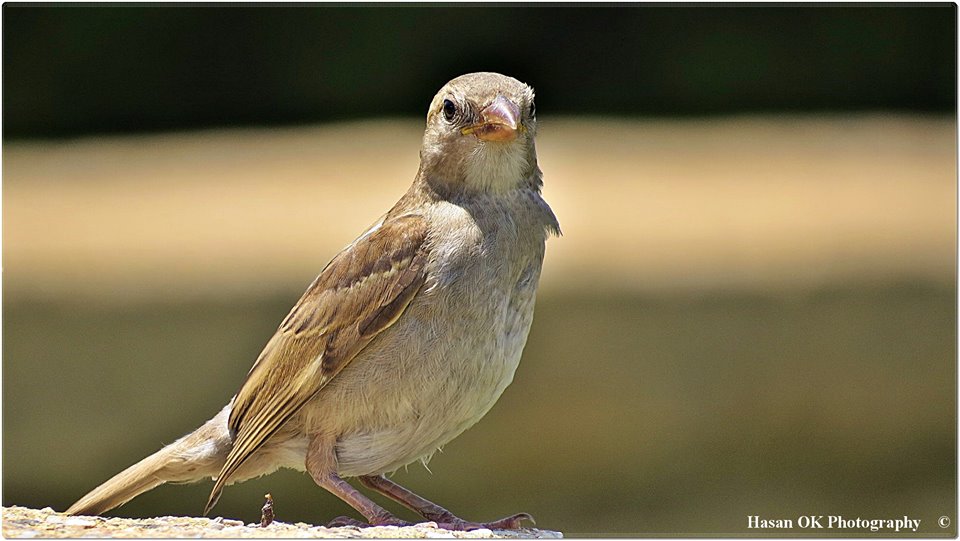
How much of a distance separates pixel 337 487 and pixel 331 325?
52 cm

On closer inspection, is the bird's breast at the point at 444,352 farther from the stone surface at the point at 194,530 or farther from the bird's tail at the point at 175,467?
the bird's tail at the point at 175,467

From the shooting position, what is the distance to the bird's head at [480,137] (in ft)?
14.5

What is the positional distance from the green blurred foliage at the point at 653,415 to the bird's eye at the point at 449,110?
426 cm

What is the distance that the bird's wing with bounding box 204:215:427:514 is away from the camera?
4457mm

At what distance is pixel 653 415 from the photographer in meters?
8.57

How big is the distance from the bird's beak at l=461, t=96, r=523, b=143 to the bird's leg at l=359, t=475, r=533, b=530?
121 cm

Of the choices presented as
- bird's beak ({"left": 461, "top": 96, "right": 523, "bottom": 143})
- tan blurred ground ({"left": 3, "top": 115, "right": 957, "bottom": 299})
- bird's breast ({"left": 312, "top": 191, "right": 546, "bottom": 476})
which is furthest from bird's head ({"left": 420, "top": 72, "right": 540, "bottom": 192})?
tan blurred ground ({"left": 3, "top": 115, "right": 957, "bottom": 299})

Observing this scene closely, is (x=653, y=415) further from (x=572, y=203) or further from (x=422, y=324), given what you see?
(x=422, y=324)

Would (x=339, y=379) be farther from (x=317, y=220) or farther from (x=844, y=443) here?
(x=317, y=220)

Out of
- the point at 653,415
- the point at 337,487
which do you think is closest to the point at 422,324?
the point at 337,487

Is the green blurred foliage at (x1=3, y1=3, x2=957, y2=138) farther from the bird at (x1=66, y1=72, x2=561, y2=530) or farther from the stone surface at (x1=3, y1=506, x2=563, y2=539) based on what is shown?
the stone surface at (x1=3, y1=506, x2=563, y2=539)

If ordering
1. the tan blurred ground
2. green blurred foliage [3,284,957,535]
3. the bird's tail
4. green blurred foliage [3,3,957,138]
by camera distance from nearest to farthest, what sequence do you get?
the bird's tail, green blurred foliage [3,284,957,535], the tan blurred ground, green blurred foliage [3,3,957,138]

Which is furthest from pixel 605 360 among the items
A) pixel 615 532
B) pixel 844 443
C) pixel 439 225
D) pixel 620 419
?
pixel 439 225

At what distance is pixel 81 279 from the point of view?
10.1 meters
